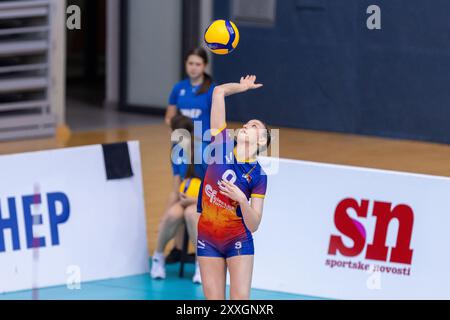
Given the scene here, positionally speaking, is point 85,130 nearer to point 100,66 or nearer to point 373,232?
point 100,66

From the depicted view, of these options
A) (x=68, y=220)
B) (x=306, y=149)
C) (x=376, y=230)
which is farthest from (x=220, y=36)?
(x=306, y=149)

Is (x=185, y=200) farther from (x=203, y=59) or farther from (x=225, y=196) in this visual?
(x=225, y=196)

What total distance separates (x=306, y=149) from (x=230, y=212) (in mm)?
9939

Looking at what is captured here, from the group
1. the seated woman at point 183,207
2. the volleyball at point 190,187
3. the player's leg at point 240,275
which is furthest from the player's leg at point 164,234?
the player's leg at point 240,275

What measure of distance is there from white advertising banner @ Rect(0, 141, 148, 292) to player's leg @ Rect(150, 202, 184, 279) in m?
0.28

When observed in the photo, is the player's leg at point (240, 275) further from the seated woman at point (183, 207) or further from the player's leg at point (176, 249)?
the player's leg at point (176, 249)

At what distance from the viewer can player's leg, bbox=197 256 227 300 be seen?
24.9 feet

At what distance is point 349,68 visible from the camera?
1875 centimetres

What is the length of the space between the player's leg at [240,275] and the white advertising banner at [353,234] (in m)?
2.51

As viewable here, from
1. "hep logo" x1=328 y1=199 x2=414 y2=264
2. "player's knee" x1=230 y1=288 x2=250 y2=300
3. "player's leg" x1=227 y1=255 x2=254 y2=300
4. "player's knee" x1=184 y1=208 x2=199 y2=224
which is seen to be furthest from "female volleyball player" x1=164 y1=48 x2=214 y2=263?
"player's knee" x1=230 y1=288 x2=250 y2=300

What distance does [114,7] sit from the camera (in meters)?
21.2

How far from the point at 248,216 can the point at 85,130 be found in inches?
479

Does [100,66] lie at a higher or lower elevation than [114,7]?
lower
